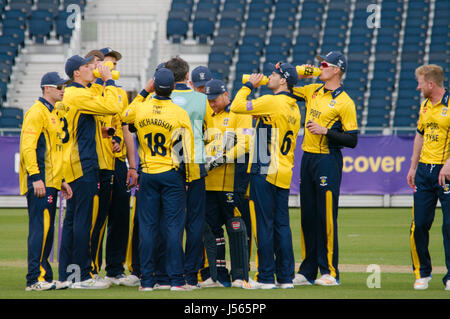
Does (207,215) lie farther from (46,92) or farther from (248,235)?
(46,92)

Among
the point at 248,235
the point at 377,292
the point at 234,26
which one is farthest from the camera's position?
the point at 234,26

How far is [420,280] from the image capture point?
827cm

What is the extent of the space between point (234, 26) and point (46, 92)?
1988cm

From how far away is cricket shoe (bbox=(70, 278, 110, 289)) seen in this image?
321 inches

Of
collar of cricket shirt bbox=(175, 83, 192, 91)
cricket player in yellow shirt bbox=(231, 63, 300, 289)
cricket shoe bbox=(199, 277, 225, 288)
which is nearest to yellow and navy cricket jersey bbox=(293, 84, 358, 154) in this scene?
cricket player in yellow shirt bbox=(231, 63, 300, 289)

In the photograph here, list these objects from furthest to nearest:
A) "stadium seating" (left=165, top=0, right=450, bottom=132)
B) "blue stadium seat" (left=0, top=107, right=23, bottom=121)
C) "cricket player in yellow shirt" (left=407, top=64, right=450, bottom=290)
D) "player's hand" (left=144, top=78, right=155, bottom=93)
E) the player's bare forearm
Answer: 1. "stadium seating" (left=165, top=0, right=450, bottom=132)
2. "blue stadium seat" (left=0, top=107, right=23, bottom=121)
3. the player's bare forearm
4. "player's hand" (left=144, top=78, right=155, bottom=93)
5. "cricket player in yellow shirt" (left=407, top=64, right=450, bottom=290)

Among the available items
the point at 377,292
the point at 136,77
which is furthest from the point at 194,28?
the point at 377,292

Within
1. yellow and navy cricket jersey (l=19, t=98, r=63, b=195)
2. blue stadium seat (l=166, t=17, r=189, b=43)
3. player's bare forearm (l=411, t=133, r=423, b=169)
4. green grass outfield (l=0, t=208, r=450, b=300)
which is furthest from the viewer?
blue stadium seat (l=166, t=17, r=189, b=43)

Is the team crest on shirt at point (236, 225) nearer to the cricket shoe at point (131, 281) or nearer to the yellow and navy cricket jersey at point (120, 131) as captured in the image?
the cricket shoe at point (131, 281)

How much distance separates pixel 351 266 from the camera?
33.8 ft

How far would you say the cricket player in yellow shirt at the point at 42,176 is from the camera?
7.95 m

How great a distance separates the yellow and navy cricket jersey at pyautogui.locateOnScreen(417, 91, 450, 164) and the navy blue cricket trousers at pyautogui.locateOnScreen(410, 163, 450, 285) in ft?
0.35

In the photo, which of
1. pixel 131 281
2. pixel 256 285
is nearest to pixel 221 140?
pixel 256 285

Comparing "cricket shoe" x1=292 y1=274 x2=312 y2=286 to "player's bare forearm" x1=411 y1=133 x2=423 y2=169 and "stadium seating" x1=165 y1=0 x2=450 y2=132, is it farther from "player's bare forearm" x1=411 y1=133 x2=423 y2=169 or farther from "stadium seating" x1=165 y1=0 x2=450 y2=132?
"stadium seating" x1=165 y1=0 x2=450 y2=132
